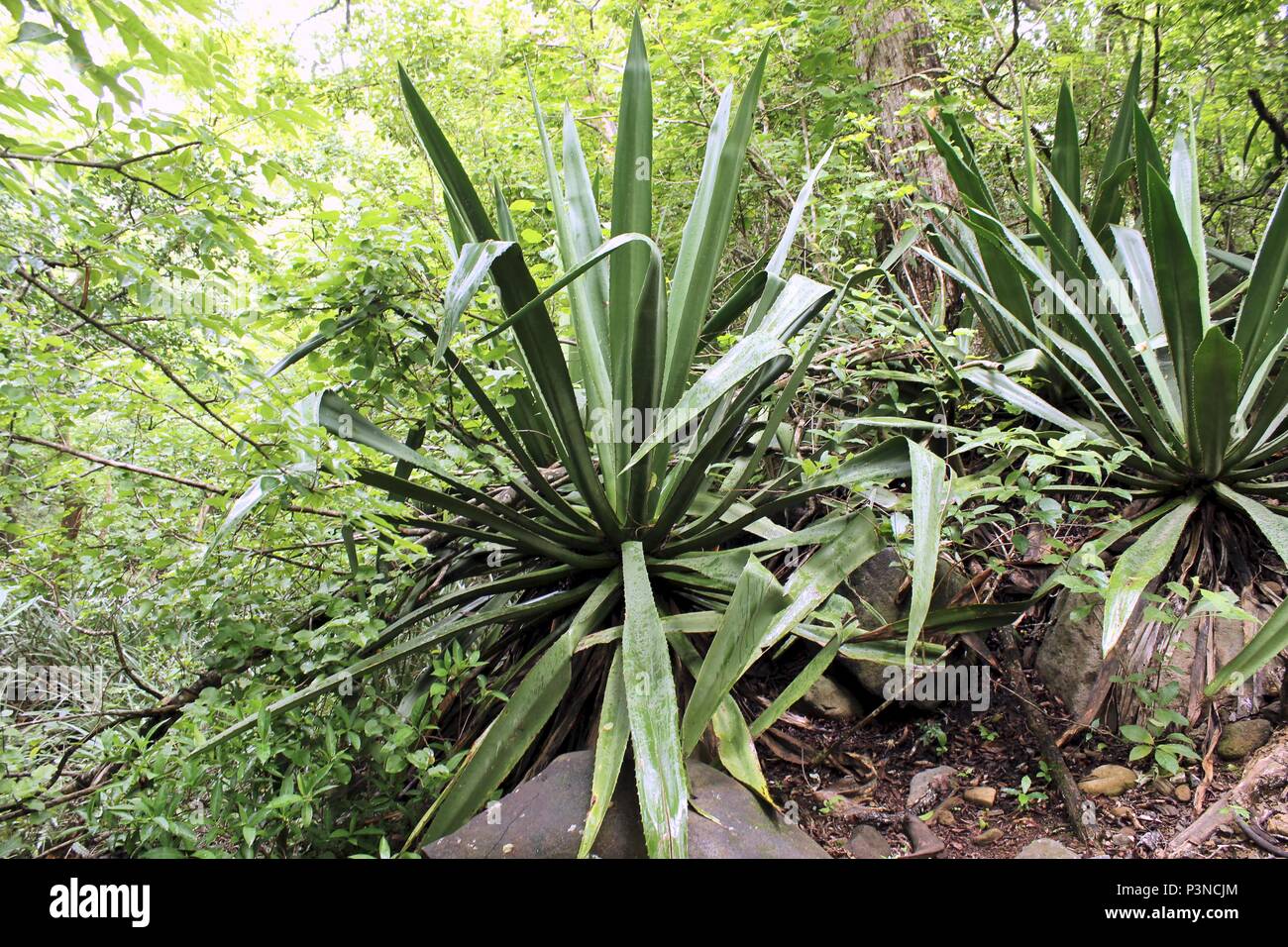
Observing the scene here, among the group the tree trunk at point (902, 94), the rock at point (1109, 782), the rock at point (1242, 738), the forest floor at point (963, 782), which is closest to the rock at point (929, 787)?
the forest floor at point (963, 782)

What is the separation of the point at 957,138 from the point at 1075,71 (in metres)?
2.00

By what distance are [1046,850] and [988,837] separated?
0.13 m

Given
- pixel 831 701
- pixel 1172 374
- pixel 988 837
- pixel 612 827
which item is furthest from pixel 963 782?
pixel 1172 374

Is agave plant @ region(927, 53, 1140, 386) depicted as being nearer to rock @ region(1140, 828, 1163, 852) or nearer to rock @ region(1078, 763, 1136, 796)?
rock @ region(1078, 763, 1136, 796)

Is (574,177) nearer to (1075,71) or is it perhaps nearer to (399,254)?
(399,254)

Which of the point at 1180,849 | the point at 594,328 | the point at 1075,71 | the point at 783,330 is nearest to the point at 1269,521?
the point at 1180,849

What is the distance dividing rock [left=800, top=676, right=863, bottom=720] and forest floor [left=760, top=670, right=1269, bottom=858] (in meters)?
0.02

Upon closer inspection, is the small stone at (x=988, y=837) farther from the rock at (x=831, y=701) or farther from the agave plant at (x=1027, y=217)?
the agave plant at (x=1027, y=217)

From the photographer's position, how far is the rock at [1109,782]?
4.81 feet

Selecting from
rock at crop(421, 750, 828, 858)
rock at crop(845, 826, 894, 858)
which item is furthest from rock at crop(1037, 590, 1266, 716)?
rock at crop(421, 750, 828, 858)

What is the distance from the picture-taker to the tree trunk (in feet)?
9.97

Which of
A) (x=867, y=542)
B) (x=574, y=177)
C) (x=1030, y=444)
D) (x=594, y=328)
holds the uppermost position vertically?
(x=574, y=177)

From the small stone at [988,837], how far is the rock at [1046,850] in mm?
68

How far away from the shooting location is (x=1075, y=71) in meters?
3.75
